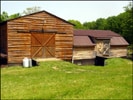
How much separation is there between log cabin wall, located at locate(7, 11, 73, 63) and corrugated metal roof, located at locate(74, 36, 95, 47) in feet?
8.20

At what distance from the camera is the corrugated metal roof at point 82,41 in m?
33.9

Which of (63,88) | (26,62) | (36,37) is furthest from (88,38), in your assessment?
(63,88)

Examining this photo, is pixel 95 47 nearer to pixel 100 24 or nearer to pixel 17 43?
pixel 17 43

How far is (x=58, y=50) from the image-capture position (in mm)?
30625

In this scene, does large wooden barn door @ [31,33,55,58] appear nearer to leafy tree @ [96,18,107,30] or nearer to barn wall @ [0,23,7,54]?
barn wall @ [0,23,7,54]

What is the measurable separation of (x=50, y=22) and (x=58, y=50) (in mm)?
3644

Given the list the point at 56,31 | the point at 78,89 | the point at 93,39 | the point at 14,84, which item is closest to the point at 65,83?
the point at 78,89

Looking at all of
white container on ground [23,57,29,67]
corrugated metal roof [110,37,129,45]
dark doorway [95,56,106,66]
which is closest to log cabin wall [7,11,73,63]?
white container on ground [23,57,29,67]

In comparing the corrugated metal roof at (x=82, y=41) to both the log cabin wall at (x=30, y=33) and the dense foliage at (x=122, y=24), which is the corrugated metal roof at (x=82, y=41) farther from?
the dense foliage at (x=122, y=24)

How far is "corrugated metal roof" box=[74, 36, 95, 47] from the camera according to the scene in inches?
1334

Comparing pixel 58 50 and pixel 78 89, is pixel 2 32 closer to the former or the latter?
pixel 58 50

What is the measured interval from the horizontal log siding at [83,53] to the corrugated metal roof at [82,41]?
579mm

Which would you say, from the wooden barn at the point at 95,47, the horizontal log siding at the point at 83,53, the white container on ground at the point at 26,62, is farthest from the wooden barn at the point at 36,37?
the wooden barn at the point at 95,47

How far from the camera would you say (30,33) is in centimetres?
2848
